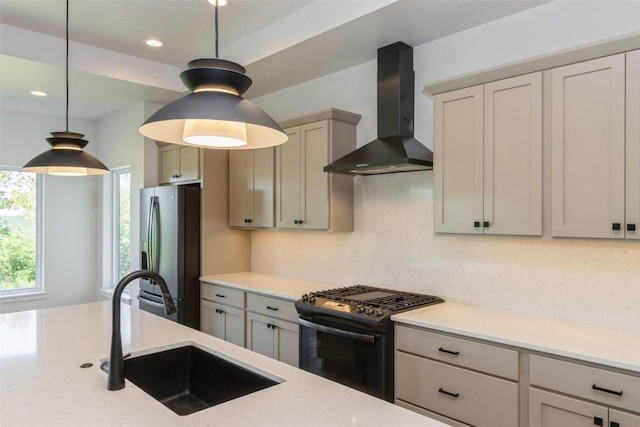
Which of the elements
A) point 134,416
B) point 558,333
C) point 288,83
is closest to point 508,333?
point 558,333

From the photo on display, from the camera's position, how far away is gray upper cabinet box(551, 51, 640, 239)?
77.4 inches

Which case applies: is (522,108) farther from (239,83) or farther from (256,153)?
(256,153)

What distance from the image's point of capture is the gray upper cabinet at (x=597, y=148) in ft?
6.45

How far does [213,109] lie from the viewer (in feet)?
4.02

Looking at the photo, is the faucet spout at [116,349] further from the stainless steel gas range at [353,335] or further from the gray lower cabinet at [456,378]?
the gray lower cabinet at [456,378]

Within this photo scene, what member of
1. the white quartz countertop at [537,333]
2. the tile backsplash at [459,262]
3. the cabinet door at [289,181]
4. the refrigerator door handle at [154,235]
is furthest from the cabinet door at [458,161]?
the refrigerator door handle at [154,235]

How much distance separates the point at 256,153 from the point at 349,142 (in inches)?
38.2

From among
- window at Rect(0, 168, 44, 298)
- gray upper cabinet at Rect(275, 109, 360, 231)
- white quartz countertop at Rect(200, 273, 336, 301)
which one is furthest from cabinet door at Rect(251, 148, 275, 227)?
window at Rect(0, 168, 44, 298)

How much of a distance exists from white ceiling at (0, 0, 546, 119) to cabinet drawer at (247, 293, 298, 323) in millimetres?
1923

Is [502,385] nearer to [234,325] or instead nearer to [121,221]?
[234,325]

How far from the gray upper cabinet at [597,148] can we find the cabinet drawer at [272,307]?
1.89 meters

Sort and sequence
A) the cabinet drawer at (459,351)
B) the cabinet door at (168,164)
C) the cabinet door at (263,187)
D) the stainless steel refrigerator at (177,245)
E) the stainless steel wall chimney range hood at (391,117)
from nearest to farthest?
the cabinet drawer at (459,351) < the stainless steel wall chimney range hood at (391,117) < the cabinet door at (263,187) < the stainless steel refrigerator at (177,245) < the cabinet door at (168,164)

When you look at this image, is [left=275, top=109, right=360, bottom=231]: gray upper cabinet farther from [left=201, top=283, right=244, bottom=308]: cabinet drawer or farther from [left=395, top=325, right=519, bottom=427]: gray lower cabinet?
[left=395, top=325, right=519, bottom=427]: gray lower cabinet

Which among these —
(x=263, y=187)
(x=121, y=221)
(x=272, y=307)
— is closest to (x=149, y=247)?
(x=263, y=187)
